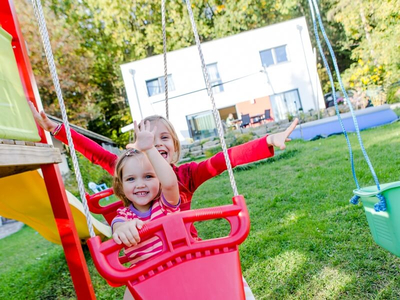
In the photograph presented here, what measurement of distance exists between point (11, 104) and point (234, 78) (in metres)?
16.8

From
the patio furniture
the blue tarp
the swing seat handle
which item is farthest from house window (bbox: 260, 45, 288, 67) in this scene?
the swing seat handle

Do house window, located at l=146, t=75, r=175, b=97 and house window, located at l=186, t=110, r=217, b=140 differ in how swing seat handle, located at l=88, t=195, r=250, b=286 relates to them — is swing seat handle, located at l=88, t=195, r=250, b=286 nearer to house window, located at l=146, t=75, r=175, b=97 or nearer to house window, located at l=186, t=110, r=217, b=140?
house window, located at l=186, t=110, r=217, b=140

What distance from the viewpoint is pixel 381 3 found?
16.2m

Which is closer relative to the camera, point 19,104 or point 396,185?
point 396,185

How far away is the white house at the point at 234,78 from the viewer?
695 inches

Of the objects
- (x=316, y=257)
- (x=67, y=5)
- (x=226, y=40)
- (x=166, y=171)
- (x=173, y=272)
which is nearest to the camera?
(x=173, y=272)

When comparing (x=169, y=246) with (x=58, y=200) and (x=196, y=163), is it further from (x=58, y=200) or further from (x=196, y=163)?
(x=58, y=200)

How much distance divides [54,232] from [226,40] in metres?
15.6

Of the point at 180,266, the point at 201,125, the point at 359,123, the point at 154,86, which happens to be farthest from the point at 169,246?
the point at 154,86

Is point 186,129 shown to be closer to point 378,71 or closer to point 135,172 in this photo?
point 378,71

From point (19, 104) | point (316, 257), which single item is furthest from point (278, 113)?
point (19, 104)

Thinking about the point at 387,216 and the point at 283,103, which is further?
the point at 283,103

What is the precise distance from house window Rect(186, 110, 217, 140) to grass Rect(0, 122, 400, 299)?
1183 cm

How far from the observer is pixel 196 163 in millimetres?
2115
